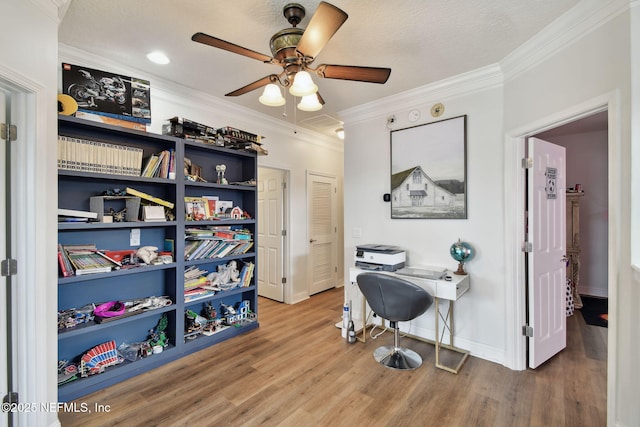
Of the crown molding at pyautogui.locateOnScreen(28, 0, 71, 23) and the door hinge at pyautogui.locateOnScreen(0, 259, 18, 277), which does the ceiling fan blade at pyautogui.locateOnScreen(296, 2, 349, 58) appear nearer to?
the crown molding at pyautogui.locateOnScreen(28, 0, 71, 23)

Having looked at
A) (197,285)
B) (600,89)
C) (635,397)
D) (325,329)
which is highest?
(600,89)

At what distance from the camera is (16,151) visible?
150cm

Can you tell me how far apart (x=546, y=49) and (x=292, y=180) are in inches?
117

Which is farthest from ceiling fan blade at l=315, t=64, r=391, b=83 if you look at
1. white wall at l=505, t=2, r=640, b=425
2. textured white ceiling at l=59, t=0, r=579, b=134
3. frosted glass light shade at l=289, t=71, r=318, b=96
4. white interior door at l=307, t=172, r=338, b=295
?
white interior door at l=307, t=172, r=338, b=295

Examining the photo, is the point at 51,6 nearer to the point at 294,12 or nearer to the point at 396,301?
the point at 294,12

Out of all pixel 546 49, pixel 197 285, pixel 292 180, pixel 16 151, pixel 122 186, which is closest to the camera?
pixel 16 151

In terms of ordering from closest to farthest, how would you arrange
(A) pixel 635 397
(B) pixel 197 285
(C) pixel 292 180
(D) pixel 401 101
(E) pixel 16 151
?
(A) pixel 635 397, (E) pixel 16 151, (B) pixel 197 285, (D) pixel 401 101, (C) pixel 292 180

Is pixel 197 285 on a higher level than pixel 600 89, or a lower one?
lower

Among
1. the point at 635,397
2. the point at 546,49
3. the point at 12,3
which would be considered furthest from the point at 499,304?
the point at 12,3

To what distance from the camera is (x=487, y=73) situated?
249 cm

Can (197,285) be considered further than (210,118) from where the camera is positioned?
No

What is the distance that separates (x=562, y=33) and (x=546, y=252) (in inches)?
66.5

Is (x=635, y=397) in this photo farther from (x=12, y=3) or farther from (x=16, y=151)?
(x=12, y=3)

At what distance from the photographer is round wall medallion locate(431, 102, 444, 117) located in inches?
111
